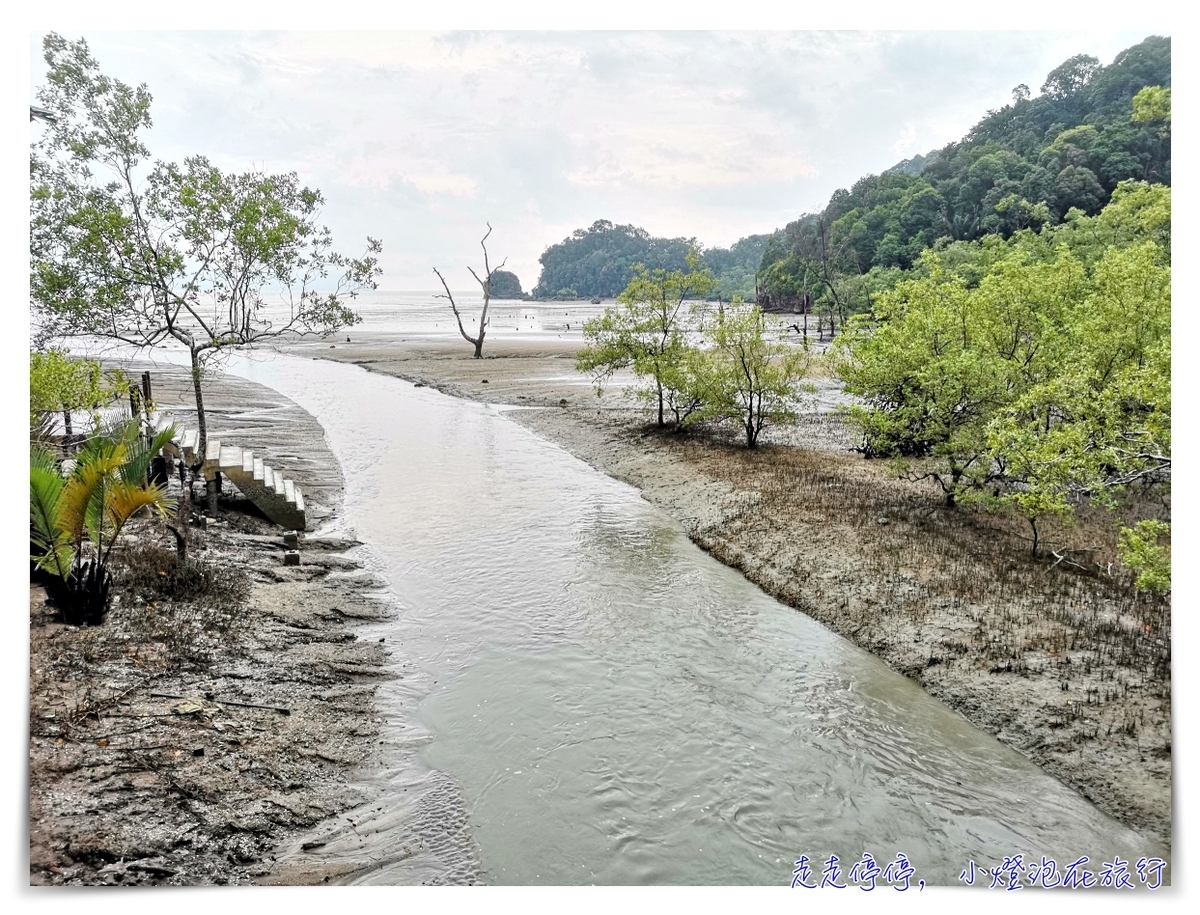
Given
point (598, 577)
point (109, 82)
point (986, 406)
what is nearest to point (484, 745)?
point (598, 577)

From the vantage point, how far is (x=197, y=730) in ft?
24.4

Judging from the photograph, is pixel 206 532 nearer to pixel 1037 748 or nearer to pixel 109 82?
pixel 109 82

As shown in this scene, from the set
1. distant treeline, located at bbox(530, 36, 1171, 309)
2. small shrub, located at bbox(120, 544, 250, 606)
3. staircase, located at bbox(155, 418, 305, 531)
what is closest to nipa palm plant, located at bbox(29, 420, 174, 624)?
small shrub, located at bbox(120, 544, 250, 606)

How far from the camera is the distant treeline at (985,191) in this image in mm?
58969

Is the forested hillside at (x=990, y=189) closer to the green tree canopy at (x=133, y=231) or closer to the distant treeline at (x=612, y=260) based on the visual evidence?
the distant treeline at (x=612, y=260)

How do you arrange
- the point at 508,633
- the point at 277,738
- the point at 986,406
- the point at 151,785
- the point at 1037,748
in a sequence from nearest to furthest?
the point at 151,785
the point at 277,738
the point at 1037,748
the point at 508,633
the point at 986,406

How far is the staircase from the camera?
14.8m

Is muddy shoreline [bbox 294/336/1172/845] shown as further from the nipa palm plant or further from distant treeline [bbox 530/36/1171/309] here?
distant treeline [bbox 530/36/1171/309]

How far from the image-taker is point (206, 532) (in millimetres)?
13672

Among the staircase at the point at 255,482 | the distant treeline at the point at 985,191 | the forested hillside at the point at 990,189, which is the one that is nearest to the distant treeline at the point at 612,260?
the distant treeline at the point at 985,191

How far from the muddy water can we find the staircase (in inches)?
82.0

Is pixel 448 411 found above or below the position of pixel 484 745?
above

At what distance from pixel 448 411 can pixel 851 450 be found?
689 inches

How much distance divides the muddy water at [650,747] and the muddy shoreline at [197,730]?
0.53 m
